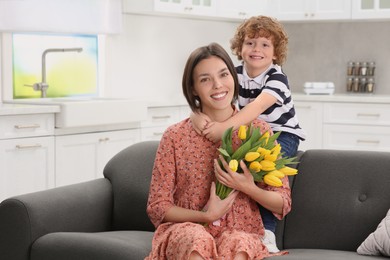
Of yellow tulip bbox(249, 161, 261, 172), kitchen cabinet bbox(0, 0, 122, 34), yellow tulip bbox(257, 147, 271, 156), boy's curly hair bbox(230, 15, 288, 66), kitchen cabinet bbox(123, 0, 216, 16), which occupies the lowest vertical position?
yellow tulip bbox(249, 161, 261, 172)

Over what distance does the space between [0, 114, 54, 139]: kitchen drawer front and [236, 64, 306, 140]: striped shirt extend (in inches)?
68.3

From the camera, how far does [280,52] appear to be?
3.40 metres

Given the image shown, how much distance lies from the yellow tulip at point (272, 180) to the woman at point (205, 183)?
0.04 m

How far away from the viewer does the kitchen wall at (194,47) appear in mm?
6246

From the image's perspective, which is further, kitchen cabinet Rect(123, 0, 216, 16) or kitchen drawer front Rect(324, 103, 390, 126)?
kitchen drawer front Rect(324, 103, 390, 126)

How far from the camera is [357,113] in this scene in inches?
248

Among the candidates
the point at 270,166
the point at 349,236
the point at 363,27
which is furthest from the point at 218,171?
the point at 363,27

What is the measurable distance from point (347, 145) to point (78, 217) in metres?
3.30

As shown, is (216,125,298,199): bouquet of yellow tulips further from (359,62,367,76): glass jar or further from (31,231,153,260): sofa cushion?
(359,62,367,76): glass jar

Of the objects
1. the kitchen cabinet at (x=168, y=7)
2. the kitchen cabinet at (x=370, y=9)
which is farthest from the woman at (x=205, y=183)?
the kitchen cabinet at (x=370, y=9)

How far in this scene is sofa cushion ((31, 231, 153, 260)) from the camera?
10.2 feet

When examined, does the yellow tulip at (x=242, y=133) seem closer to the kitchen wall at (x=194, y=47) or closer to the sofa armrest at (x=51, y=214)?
the sofa armrest at (x=51, y=214)

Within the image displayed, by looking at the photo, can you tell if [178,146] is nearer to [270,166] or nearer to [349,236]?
[270,166]

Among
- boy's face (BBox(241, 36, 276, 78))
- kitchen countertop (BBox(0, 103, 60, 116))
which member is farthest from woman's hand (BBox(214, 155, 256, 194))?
kitchen countertop (BBox(0, 103, 60, 116))
